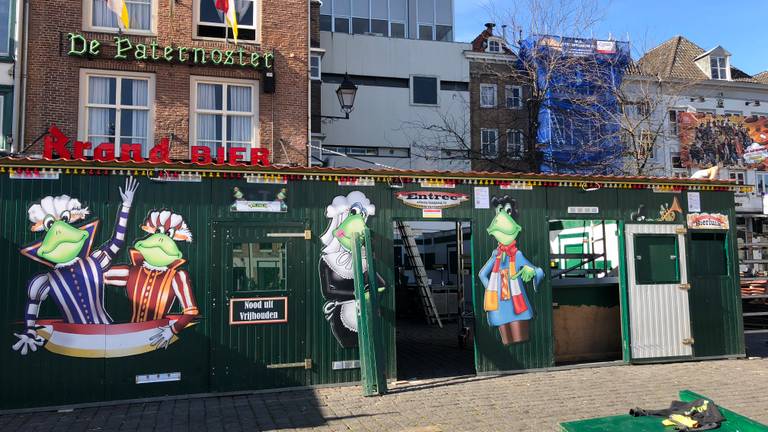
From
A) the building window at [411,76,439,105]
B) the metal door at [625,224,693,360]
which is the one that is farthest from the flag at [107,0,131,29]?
the building window at [411,76,439,105]

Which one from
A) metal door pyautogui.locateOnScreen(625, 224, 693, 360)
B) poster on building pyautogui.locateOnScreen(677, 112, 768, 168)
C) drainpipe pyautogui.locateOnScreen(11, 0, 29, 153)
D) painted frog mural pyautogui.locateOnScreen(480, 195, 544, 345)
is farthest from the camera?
poster on building pyautogui.locateOnScreen(677, 112, 768, 168)

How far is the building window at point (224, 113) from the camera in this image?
16562mm

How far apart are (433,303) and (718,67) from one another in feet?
92.0

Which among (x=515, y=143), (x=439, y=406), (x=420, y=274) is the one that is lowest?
(x=439, y=406)

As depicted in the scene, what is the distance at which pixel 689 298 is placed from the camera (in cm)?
1073

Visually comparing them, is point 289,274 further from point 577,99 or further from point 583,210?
point 577,99

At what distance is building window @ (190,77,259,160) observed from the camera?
1656 cm

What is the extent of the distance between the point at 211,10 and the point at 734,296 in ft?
49.5

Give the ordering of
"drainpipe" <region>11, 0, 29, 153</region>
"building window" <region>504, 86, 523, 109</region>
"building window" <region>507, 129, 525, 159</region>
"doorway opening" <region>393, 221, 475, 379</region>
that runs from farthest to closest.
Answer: "building window" <region>504, 86, 523, 109</region>, "building window" <region>507, 129, 525, 159</region>, "drainpipe" <region>11, 0, 29, 153</region>, "doorway opening" <region>393, 221, 475, 379</region>

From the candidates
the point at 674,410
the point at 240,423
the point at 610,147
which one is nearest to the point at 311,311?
the point at 240,423

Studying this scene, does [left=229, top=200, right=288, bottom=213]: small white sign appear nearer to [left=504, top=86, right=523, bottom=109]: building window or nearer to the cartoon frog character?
the cartoon frog character

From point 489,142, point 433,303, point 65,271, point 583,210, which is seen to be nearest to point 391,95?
point 489,142

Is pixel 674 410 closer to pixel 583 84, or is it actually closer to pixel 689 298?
pixel 689 298

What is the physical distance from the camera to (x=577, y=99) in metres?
25.2
